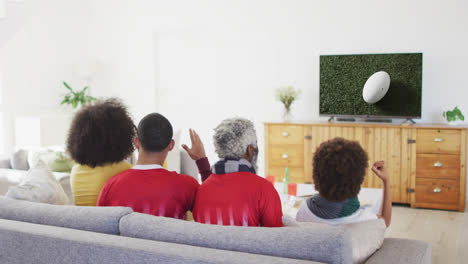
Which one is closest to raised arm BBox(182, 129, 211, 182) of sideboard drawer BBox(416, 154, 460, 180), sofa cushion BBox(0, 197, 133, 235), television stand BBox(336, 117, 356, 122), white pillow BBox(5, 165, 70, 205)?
sofa cushion BBox(0, 197, 133, 235)

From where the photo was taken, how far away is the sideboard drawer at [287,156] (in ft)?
16.8

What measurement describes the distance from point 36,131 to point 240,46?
2.77m

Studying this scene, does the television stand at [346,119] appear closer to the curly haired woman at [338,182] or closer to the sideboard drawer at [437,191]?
the sideboard drawer at [437,191]

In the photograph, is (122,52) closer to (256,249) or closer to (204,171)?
(204,171)

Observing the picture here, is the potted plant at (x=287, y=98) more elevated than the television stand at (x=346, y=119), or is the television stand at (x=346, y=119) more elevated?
the potted plant at (x=287, y=98)

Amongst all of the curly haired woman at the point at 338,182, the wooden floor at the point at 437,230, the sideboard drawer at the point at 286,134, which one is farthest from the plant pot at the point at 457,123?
the curly haired woman at the point at 338,182

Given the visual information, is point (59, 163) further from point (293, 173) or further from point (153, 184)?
point (293, 173)

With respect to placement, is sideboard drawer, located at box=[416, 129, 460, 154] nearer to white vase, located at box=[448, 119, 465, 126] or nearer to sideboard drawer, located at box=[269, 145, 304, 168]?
white vase, located at box=[448, 119, 465, 126]

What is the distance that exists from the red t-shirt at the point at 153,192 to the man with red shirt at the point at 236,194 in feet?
0.33

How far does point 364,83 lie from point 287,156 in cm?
115

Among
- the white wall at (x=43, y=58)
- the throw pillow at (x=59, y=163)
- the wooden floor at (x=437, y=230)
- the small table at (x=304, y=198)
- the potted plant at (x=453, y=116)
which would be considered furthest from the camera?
the white wall at (x=43, y=58)

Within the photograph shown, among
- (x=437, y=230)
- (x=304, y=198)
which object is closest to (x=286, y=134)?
(x=437, y=230)

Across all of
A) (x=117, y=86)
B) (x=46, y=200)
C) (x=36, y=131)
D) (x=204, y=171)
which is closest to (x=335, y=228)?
(x=204, y=171)

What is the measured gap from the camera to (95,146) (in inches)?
87.0
